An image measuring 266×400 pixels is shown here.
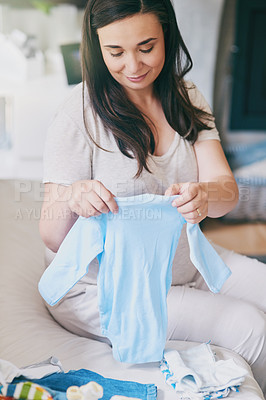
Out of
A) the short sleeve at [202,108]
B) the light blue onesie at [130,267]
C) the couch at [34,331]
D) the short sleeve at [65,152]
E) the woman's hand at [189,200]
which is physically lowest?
the couch at [34,331]

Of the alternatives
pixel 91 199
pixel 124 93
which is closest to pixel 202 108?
pixel 124 93

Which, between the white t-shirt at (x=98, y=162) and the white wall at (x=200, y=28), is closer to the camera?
the white t-shirt at (x=98, y=162)

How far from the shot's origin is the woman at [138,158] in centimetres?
98

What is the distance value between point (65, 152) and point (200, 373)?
21.8 inches

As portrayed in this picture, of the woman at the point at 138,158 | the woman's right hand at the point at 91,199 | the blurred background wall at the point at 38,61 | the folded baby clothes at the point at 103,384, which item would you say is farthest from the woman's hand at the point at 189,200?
the blurred background wall at the point at 38,61

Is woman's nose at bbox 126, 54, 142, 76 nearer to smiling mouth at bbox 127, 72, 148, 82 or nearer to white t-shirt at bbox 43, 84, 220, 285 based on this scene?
smiling mouth at bbox 127, 72, 148, 82

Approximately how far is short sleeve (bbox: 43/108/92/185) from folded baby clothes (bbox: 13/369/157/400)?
40 cm

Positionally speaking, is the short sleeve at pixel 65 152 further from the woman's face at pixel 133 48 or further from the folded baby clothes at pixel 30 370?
the folded baby clothes at pixel 30 370

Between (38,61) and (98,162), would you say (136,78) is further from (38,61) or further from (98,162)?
(38,61)

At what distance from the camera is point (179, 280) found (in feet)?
3.81

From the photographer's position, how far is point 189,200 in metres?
0.96

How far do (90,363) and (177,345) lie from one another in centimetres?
20

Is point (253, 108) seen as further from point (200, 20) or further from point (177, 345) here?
point (177, 345)

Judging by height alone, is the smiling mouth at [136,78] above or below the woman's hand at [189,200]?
above
